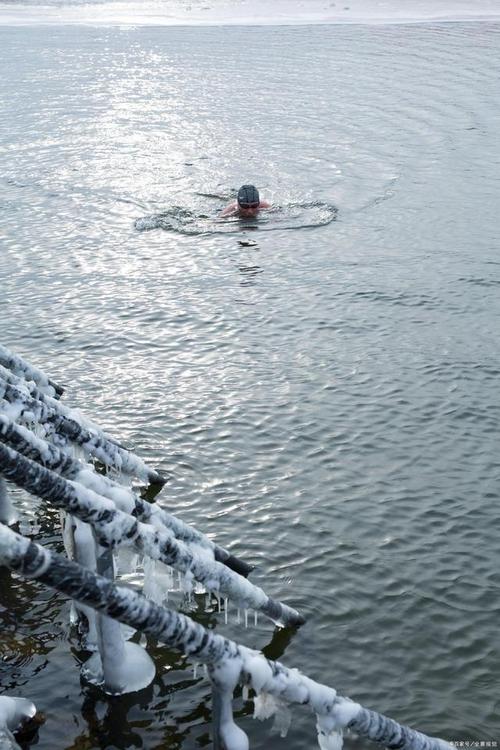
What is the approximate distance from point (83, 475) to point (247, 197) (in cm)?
1793

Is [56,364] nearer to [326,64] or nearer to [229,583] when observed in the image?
[229,583]

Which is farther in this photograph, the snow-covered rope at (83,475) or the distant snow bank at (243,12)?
the distant snow bank at (243,12)

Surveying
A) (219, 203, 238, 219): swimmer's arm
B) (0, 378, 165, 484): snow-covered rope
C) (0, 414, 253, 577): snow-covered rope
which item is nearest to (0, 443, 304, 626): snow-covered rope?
(0, 414, 253, 577): snow-covered rope

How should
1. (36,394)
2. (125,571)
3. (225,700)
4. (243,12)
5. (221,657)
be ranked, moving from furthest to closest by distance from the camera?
1. (243,12)
2. (36,394)
3. (125,571)
4. (225,700)
5. (221,657)

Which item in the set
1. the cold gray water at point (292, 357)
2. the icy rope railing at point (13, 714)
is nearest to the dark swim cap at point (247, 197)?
the cold gray water at point (292, 357)

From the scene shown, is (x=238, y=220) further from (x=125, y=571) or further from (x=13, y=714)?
(x=13, y=714)

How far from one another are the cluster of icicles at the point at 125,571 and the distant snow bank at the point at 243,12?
55.9 meters

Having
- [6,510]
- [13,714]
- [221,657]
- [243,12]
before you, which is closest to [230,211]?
[6,510]

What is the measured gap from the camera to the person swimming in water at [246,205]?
82.9ft

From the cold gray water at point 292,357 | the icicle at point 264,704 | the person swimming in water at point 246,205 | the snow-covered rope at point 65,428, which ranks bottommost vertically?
the cold gray water at point 292,357

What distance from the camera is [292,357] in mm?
17641

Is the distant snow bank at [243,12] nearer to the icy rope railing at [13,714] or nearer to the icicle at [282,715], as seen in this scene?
the icy rope railing at [13,714]

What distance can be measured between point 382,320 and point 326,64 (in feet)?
102

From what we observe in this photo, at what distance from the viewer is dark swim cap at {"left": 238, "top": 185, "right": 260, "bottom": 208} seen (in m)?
25.2
